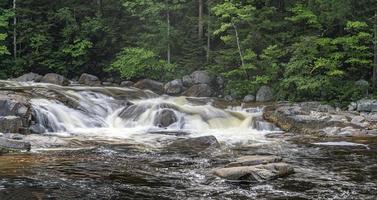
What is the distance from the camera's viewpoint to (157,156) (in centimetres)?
1238

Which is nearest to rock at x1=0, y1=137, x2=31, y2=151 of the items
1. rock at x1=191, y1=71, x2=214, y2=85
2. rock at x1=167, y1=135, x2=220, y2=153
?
rock at x1=167, y1=135, x2=220, y2=153

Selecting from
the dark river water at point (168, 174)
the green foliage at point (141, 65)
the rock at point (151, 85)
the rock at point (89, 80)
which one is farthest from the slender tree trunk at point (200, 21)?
the dark river water at point (168, 174)

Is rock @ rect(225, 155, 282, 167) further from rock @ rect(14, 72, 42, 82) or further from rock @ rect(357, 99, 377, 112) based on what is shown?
rock @ rect(14, 72, 42, 82)

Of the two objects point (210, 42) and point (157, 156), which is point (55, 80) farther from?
point (157, 156)

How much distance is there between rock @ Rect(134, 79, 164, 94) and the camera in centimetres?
2744

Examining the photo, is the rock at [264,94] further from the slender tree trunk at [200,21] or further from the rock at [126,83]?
the rock at [126,83]

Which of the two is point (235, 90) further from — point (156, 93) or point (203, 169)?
→ point (203, 169)

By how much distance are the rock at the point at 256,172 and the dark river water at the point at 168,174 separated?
0.19 metres

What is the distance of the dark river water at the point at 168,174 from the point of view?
844 centimetres

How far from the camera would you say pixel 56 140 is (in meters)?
14.2

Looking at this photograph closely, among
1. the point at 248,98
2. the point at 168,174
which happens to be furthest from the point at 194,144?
the point at 248,98

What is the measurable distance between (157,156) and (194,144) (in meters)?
2.04

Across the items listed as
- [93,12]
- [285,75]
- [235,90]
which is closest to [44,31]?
[93,12]

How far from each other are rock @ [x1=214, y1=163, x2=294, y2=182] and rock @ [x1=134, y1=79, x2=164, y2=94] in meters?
17.6
